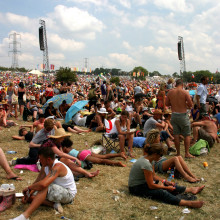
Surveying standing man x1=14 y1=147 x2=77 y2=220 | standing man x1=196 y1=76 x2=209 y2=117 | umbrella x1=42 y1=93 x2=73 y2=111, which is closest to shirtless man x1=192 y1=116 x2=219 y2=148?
standing man x1=196 y1=76 x2=209 y2=117

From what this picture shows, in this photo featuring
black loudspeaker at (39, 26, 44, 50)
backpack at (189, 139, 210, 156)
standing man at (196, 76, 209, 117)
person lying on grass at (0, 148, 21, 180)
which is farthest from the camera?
black loudspeaker at (39, 26, 44, 50)

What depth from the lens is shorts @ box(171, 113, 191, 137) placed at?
5.43 m

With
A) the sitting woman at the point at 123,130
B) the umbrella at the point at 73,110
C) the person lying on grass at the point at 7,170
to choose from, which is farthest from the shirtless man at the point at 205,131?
the person lying on grass at the point at 7,170

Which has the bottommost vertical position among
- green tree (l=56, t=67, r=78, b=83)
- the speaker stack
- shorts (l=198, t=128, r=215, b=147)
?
shorts (l=198, t=128, r=215, b=147)

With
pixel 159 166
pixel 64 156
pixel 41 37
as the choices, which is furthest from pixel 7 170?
pixel 41 37

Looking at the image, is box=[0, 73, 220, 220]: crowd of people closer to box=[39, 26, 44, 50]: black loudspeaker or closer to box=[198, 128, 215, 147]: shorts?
box=[198, 128, 215, 147]: shorts

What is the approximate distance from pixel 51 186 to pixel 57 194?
0.42ft

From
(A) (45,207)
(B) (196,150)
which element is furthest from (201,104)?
(A) (45,207)

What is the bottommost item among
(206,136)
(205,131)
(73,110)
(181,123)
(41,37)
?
(206,136)

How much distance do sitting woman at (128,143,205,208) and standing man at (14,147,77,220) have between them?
3.11 feet

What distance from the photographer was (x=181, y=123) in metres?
5.45

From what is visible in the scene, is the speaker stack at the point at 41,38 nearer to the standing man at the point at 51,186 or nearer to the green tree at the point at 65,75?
the green tree at the point at 65,75

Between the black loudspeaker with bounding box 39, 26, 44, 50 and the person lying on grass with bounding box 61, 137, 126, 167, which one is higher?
the black loudspeaker with bounding box 39, 26, 44, 50

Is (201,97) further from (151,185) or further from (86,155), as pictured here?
(151,185)
